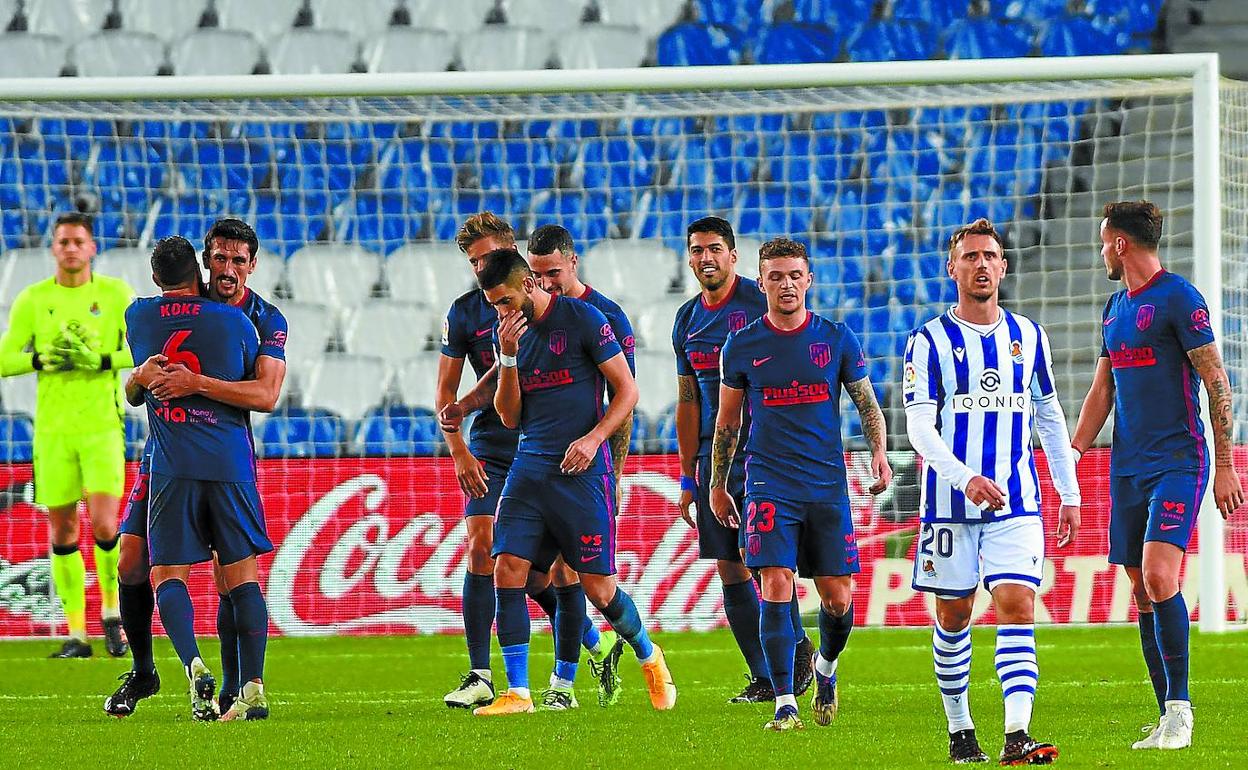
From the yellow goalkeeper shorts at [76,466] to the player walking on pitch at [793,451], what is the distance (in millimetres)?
4504

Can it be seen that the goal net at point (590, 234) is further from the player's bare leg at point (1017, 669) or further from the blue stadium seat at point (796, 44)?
the player's bare leg at point (1017, 669)

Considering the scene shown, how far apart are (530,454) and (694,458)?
96cm

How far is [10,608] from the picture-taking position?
10.9 metres

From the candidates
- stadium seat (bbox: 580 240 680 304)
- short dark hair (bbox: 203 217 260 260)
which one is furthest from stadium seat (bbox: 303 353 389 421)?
short dark hair (bbox: 203 217 260 260)

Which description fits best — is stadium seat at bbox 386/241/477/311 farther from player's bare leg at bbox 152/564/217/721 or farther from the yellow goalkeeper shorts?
player's bare leg at bbox 152/564/217/721

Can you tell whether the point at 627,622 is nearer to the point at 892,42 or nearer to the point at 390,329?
the point at 390,329

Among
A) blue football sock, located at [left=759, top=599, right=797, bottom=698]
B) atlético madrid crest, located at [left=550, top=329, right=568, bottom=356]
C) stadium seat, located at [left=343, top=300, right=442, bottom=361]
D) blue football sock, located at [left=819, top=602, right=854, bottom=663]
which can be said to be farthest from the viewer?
stadium seat, located at [left=343, top=300, right=442, bottom=361]

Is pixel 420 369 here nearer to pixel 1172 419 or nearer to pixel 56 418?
pixel 56 418

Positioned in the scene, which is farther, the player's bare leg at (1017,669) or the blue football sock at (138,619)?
the blue football sock at (138,619)

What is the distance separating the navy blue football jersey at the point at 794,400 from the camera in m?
6.24

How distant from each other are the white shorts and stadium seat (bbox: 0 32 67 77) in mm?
11673

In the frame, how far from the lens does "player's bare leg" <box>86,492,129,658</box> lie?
9.53m

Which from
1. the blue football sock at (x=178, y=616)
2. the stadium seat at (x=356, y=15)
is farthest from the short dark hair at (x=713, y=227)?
the stadium seat at (x=356, y=15)

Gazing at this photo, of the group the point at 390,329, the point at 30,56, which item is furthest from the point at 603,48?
the point at 30,56
